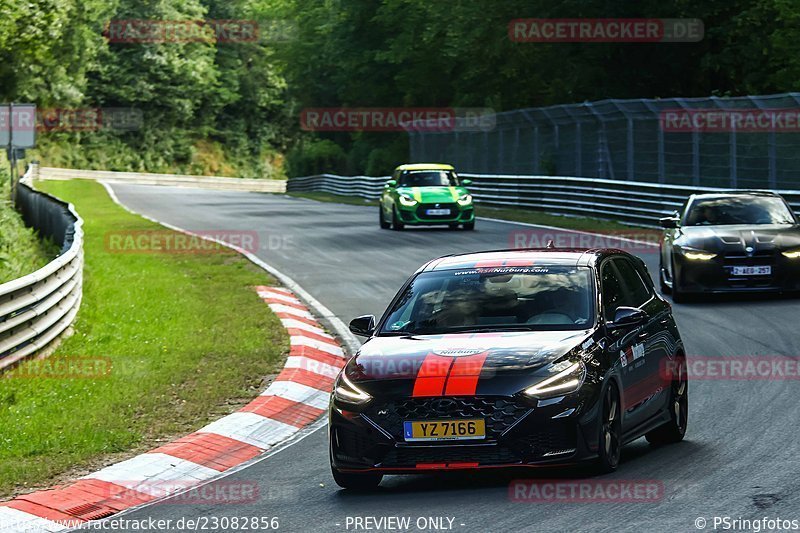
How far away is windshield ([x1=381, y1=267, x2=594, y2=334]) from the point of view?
30.1ft

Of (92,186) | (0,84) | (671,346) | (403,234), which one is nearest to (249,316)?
(671,346)

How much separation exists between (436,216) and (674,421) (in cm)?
2279

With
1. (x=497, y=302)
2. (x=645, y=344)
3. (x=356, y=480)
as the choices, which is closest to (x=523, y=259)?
(x=497, y=302)

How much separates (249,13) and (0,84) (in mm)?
47828

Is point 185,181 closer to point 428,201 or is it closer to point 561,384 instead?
point 428,201

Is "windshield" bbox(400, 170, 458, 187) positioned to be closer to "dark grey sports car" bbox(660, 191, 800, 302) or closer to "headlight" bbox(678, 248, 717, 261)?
"dark grey sports car" bbox(660, 191, 800, 302)

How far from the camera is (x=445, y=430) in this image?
8172 millimetres

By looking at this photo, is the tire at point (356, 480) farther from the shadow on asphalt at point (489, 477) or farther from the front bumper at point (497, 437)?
the front bumper at point (497, 437)

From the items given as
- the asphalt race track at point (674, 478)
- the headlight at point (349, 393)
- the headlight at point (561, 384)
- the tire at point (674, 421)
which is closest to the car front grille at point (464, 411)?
the headlight at point (561, 384)

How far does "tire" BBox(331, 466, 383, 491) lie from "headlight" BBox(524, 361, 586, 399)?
3.66ft

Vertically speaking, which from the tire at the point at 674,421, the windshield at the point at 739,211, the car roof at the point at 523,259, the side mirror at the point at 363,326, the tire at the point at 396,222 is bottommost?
the tire at the point at 396,222

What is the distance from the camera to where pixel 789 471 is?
8.45 meters

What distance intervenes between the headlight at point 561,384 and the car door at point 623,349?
0.57 meters

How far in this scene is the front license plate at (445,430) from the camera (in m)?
8.14
